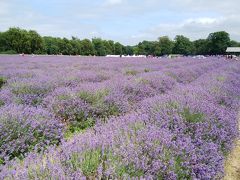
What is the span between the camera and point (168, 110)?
4.15m

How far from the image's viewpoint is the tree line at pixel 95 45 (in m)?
50.4

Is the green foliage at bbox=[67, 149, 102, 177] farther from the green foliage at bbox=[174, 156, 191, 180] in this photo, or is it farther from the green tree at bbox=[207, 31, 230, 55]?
the green tree at bbox=[207, 31, 230, 55]

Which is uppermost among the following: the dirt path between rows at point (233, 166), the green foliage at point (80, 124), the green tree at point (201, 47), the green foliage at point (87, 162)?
the green foliage at point (87, 162)

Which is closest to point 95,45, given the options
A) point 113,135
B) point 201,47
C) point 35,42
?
point 35,42

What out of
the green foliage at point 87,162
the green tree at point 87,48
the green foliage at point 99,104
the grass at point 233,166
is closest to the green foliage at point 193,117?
the grass at point 233,166

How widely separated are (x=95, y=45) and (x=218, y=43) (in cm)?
3976

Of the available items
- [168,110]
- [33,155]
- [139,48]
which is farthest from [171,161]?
[139,48]

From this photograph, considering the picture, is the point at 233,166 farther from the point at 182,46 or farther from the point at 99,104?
the point at 182,46

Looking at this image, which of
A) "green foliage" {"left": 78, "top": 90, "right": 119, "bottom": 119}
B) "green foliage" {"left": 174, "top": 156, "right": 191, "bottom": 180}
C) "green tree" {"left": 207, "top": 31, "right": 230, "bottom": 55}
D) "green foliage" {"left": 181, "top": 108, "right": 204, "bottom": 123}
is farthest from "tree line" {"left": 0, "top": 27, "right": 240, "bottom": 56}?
"green foliage" {"left": 174, "top": 156, "right": 191, "bottom": 180}

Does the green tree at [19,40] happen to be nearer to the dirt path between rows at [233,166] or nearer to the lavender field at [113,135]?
the lavender field at [113,135]

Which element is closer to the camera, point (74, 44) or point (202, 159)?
point (202, 159)

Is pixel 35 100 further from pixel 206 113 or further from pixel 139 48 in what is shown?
pixel 139 48

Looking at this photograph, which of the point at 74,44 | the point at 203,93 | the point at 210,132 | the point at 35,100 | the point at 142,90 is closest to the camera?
the point at 210,132

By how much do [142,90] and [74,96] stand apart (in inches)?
73.1
